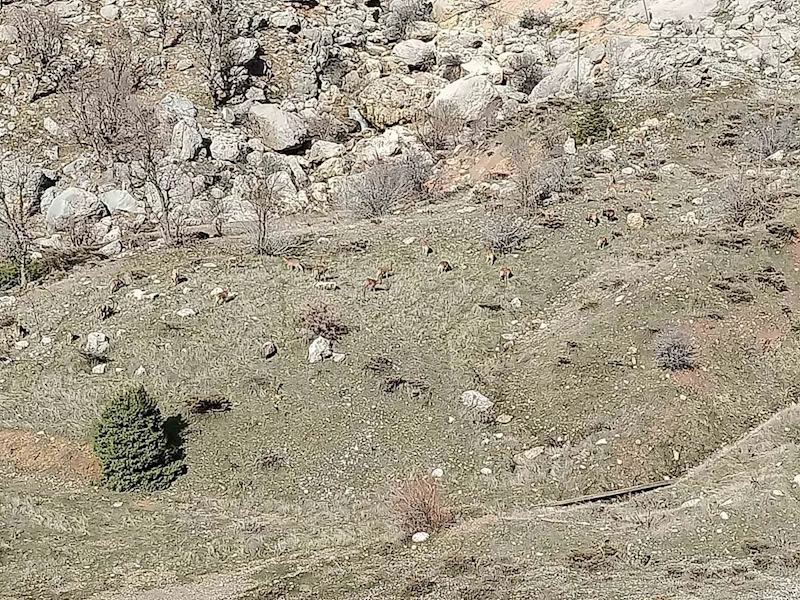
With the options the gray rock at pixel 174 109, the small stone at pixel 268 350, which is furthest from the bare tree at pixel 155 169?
the small stone at pixel 268 350

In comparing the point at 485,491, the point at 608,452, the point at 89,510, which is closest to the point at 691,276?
the point at 608,452

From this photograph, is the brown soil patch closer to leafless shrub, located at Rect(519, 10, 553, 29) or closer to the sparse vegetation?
the sparse vegetation

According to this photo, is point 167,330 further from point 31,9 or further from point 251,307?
point 31,9

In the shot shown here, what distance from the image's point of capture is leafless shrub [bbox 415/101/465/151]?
39.8 metres

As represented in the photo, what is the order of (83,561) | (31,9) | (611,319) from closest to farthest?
(83,561), (611,319), (31,9)

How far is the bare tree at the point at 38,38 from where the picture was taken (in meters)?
42.2

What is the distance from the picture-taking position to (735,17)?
40.6 meters

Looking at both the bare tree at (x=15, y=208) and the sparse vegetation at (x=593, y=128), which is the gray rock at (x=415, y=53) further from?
the bare tree at (x=15, y=208)

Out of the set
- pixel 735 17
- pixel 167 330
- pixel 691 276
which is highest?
pixel 735 17

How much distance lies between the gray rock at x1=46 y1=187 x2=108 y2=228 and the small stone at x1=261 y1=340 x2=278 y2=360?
49.6 ft

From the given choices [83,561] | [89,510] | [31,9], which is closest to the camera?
[83,561]

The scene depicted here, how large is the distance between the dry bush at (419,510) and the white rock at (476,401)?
3.92m

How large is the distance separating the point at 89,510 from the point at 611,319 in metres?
13.7

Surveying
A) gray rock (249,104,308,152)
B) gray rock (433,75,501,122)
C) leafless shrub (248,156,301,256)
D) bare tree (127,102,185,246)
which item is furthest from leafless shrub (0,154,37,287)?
gray rock (433,75,501,122)
